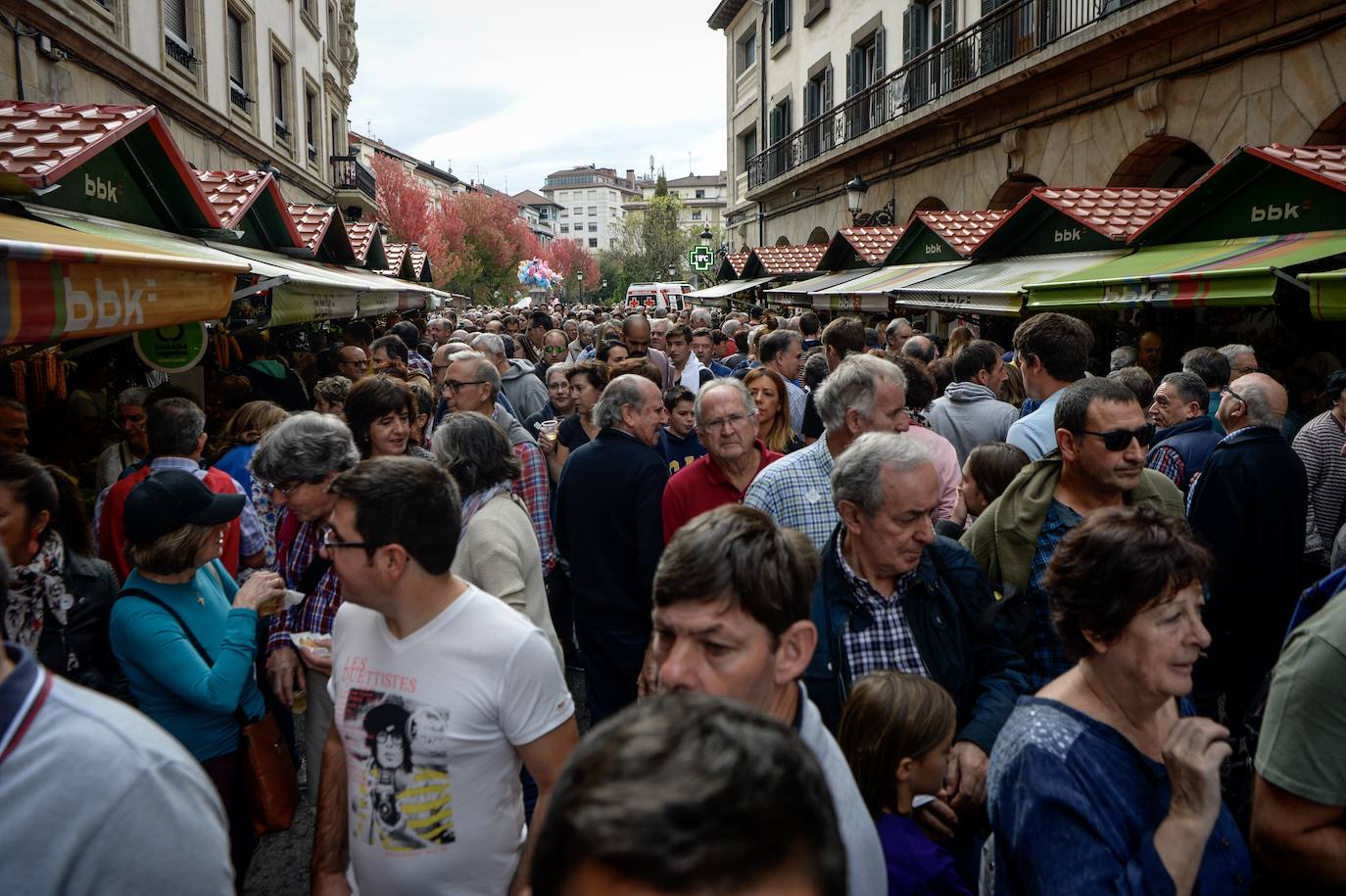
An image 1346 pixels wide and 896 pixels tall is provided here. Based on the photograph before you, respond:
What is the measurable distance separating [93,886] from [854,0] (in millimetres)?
26484

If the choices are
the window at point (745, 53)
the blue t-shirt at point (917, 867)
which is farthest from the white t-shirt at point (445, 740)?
the window at point (745, 53)

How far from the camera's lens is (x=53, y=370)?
5.63 m

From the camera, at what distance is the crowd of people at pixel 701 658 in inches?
48.9

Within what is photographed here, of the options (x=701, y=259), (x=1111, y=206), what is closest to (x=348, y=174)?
(x=701, y=259)

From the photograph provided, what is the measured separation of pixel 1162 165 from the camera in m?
14.8

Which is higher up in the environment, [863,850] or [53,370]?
[53,370]

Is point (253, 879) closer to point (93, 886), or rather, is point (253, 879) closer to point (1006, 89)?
point (93, 886)

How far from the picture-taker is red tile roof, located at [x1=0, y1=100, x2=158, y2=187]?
4.77 meters

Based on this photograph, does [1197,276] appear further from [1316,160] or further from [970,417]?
[970,417]

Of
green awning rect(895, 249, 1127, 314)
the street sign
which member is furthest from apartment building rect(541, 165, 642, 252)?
green awning rect(895, 249, 1127, 314)

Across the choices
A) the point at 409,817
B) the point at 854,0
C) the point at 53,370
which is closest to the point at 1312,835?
the point at 409,817

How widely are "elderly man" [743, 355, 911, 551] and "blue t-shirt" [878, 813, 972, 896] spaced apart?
58.5 inches

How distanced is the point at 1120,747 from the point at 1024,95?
1613 centimetres

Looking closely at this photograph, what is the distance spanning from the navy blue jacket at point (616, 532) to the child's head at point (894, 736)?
6.48 ft
